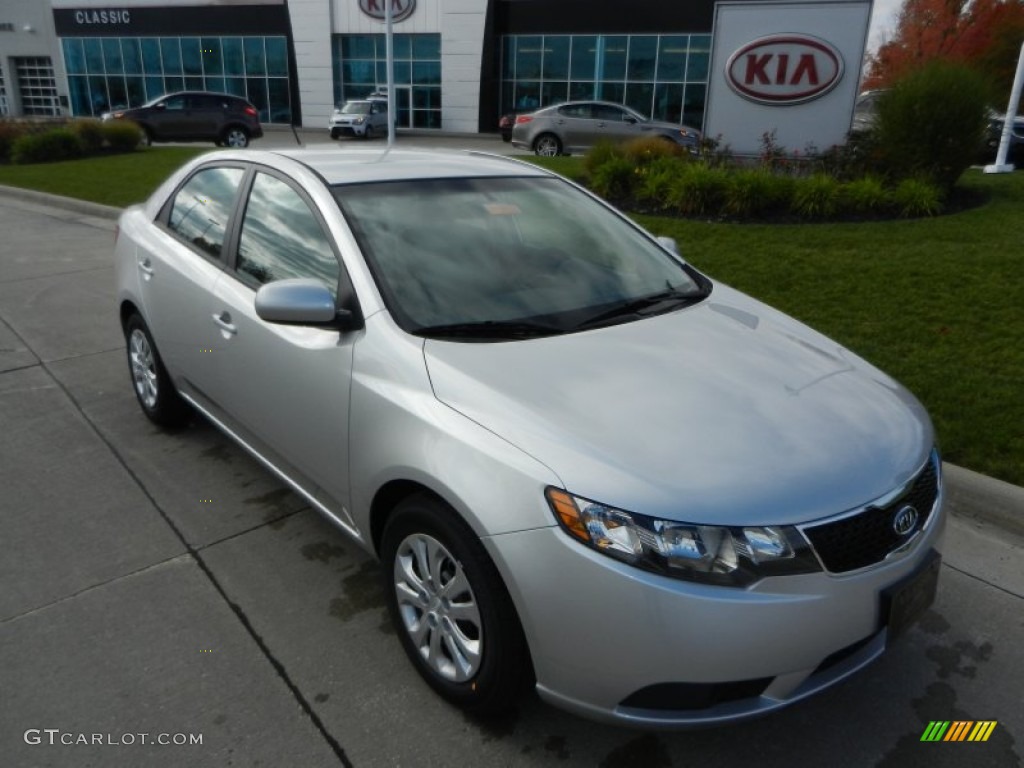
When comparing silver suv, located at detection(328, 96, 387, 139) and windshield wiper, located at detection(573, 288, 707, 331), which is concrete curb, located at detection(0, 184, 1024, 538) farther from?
silver suv, located at detection(328, 96, 387, 139)

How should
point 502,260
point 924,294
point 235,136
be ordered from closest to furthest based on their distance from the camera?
point 502,260 → point 924,294 → point 235,136

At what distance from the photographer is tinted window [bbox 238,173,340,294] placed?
116 inches

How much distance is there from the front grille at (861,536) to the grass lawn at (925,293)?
6.59 ft

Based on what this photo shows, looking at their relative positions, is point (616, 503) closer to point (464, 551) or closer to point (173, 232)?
point (464, 551)

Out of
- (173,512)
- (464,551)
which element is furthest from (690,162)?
(464,551)

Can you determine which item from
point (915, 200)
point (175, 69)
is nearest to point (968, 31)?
point (915, 200)

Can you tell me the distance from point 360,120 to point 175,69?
741 inches

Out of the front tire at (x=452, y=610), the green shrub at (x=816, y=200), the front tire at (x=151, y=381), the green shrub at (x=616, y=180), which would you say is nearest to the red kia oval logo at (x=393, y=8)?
the green shrub at (x=616, y=180)

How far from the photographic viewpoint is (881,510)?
2.12m

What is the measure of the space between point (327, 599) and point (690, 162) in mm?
9723

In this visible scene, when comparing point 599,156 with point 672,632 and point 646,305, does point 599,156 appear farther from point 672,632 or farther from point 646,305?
point 672,632

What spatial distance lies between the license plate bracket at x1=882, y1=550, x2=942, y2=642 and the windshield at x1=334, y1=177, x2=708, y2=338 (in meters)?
1.27

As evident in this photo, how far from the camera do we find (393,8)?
35031 mm

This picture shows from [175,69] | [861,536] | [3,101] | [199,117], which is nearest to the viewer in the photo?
[861,536]
